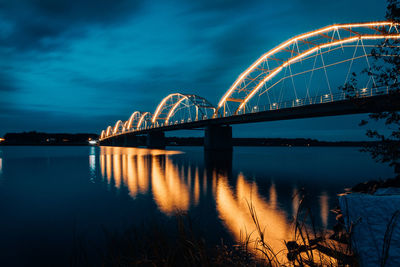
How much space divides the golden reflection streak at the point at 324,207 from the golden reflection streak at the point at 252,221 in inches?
56.4

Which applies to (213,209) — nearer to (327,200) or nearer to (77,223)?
(77,223)

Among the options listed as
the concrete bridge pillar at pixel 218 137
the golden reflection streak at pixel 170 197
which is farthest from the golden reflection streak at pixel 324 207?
the concrete bridge pillar at pixel 218 137

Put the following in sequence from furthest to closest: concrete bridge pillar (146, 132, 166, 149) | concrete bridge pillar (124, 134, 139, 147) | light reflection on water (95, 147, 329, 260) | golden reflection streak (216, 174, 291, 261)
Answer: concrete bridge pillar (124, 134, 139, 147) → concrete bridge pillar (146, 132, 166, 149) → light reflection on water (95, 147, 329, 260) → golden reflection streak (216, 174, 291, 261)

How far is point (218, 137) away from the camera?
226 ft

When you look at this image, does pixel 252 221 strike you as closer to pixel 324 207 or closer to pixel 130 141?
pixel 324 207

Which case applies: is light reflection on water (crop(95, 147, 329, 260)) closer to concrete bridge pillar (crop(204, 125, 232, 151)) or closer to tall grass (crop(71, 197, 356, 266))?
tall grass (crop(71, 197, 356, 266))

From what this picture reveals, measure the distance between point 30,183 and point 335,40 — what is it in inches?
1892

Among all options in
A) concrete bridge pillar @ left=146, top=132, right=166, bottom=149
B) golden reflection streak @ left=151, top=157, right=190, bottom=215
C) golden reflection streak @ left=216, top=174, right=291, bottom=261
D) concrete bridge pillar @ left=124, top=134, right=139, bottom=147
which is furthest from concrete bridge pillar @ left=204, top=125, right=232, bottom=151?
concrete bridge pillar @ left=124, top=134, right=139, bottom=147

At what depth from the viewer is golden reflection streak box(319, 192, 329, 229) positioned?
9.77m

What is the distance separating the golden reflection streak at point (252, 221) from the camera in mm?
7543

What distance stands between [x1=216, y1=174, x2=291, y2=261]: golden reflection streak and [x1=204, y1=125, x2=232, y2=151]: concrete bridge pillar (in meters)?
53.0

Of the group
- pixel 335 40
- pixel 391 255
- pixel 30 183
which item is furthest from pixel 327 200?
pixel 335 40

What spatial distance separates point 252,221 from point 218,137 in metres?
59.0

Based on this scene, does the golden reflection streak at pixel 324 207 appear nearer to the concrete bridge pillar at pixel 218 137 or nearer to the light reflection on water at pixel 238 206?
the light reflection on water at pixel 238 206
